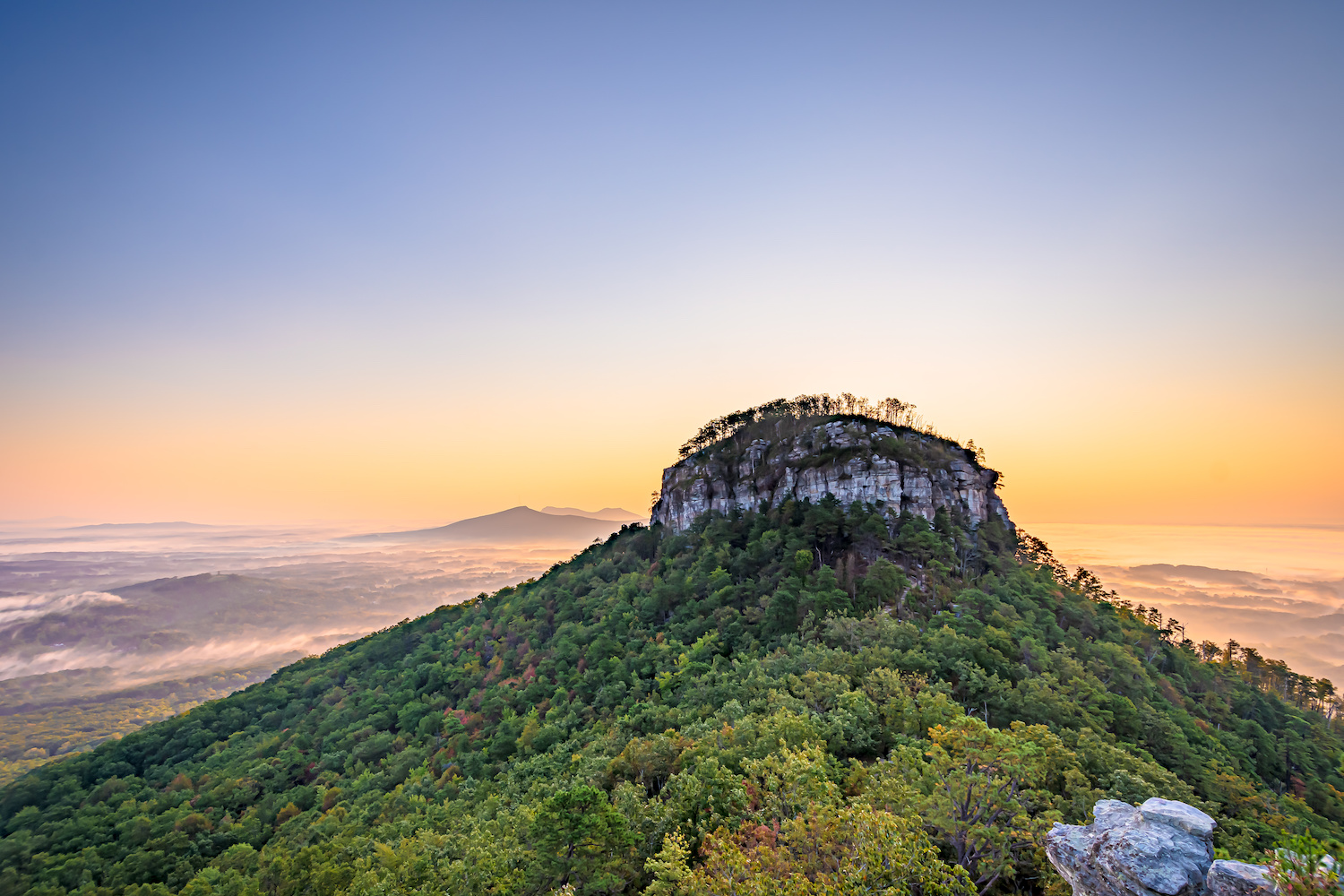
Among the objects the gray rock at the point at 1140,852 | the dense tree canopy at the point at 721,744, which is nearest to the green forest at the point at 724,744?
the dense tree canopy at the point at 721,744

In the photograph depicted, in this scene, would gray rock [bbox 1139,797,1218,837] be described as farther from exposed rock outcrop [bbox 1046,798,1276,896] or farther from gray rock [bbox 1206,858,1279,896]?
gray rock [bbox 1206,858,1279,896]

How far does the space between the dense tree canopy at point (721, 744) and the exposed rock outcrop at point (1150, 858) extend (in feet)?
11.5

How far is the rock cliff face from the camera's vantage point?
77.4 metres

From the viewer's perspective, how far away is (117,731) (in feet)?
650

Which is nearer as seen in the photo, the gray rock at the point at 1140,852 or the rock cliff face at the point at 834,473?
the gray rock at the point at 1140,852

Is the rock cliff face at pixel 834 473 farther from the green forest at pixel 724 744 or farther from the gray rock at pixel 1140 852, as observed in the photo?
the gray rock at pixel 1140 852

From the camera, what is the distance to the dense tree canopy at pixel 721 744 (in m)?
22.7

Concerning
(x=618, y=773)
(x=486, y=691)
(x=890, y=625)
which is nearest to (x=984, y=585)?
(x=890, y=625)

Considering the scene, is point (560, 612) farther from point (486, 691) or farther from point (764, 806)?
point (764, 806)

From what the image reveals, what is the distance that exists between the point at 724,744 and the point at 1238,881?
25.9 meters

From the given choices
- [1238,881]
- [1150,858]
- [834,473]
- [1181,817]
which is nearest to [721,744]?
[1150,858]

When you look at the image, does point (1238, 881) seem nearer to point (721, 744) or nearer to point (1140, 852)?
point (1140, 852)

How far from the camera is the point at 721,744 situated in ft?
112

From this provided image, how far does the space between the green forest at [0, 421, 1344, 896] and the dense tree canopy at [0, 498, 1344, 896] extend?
0.98 feet
